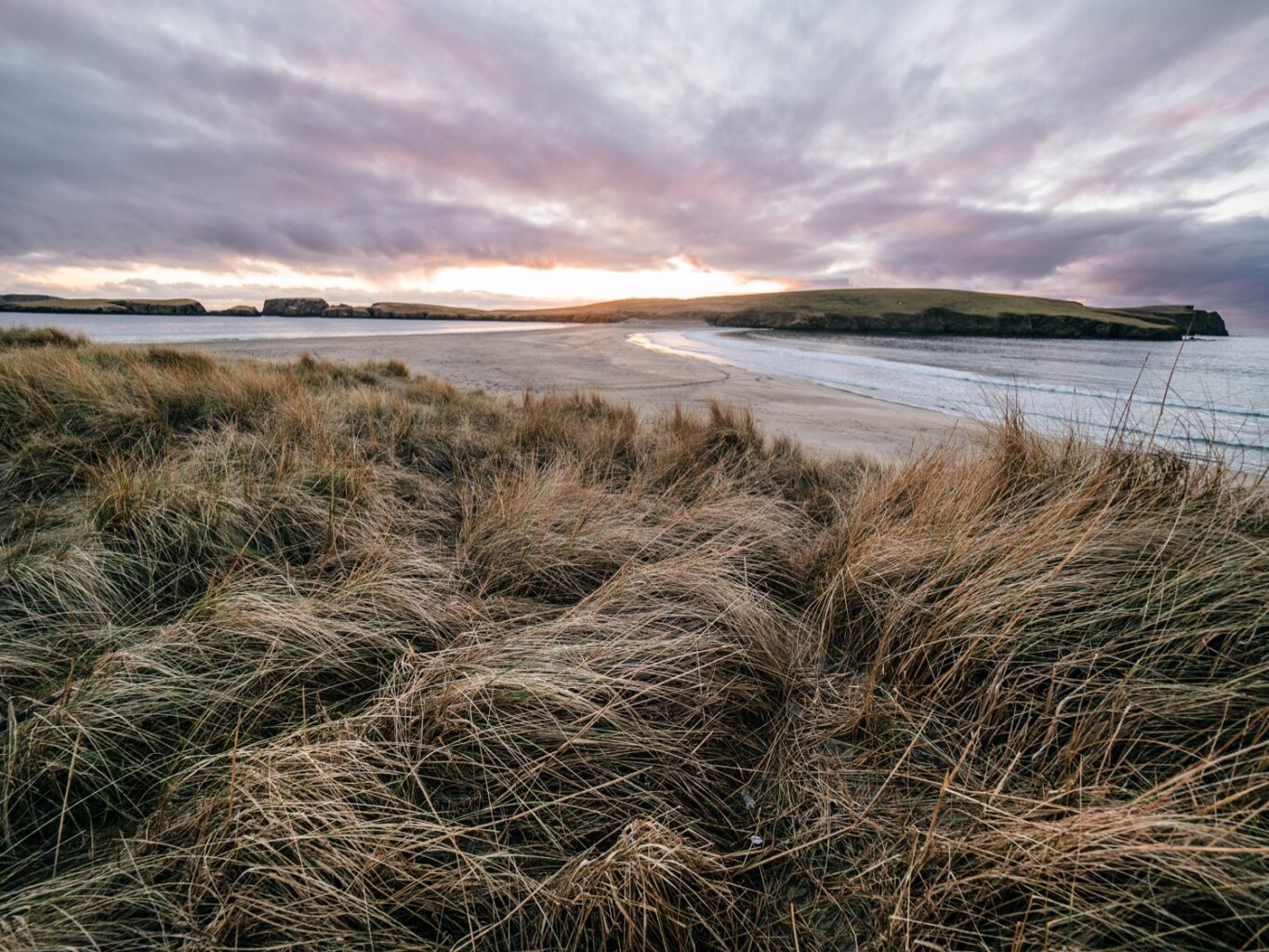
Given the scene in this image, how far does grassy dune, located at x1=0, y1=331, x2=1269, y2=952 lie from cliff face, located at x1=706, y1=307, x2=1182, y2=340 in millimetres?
62931

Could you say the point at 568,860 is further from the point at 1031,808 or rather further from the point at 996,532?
the point at 996,532

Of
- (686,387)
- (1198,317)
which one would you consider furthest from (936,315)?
(686,387)

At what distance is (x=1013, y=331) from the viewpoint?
56.7m

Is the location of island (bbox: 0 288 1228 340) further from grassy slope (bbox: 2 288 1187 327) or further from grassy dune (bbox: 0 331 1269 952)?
grassy dune (bbox: 0 331 1269 952)

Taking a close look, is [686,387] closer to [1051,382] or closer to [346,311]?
[1051,382]

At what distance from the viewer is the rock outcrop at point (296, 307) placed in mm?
68688

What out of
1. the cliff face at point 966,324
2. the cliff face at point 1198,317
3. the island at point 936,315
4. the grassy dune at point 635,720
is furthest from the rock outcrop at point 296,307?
the cliff face at point 1198,317

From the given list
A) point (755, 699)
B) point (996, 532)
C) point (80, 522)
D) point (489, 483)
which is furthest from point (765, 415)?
point (80, 522)

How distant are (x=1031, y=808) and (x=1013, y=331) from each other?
71522 millimetres

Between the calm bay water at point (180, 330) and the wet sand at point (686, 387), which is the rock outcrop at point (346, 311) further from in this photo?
the wet sand at point (686, 387)

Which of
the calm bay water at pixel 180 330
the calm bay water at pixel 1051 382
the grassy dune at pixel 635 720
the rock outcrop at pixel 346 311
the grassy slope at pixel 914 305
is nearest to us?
the grassy dune at pixel 635 720

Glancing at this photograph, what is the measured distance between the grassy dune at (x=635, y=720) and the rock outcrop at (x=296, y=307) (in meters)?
79.9

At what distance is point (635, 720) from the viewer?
1.63m

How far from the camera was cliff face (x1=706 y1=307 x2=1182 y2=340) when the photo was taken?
53.0 m
